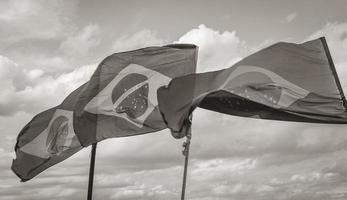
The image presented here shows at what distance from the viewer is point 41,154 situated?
3441 centimetres

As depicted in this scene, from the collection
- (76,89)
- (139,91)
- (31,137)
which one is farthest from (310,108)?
(31,137)

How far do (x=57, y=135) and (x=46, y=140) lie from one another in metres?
1.39

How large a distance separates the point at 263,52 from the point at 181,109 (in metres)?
4.49

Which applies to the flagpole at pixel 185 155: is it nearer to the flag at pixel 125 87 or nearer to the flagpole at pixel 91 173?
the flag at pixel 125 87

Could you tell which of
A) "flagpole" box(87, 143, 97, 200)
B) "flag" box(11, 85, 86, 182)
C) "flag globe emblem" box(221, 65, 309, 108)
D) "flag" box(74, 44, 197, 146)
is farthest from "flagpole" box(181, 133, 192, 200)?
"flagpole" box(87, 143, 97, 200)

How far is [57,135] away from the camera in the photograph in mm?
34438

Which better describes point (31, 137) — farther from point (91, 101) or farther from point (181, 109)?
point (181, 109)

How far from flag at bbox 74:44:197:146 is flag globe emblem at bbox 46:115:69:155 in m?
2.51

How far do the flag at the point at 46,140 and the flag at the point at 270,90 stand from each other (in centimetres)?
813

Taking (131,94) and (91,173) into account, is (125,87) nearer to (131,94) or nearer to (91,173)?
(131,94)

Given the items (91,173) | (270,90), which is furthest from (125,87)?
(270,90)

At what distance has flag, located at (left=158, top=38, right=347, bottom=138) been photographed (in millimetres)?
24703

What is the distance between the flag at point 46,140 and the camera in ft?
109

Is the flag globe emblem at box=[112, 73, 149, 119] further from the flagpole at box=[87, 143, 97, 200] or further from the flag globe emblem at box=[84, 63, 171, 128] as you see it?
the flagpole at box=[87, 143, 97, 200]
